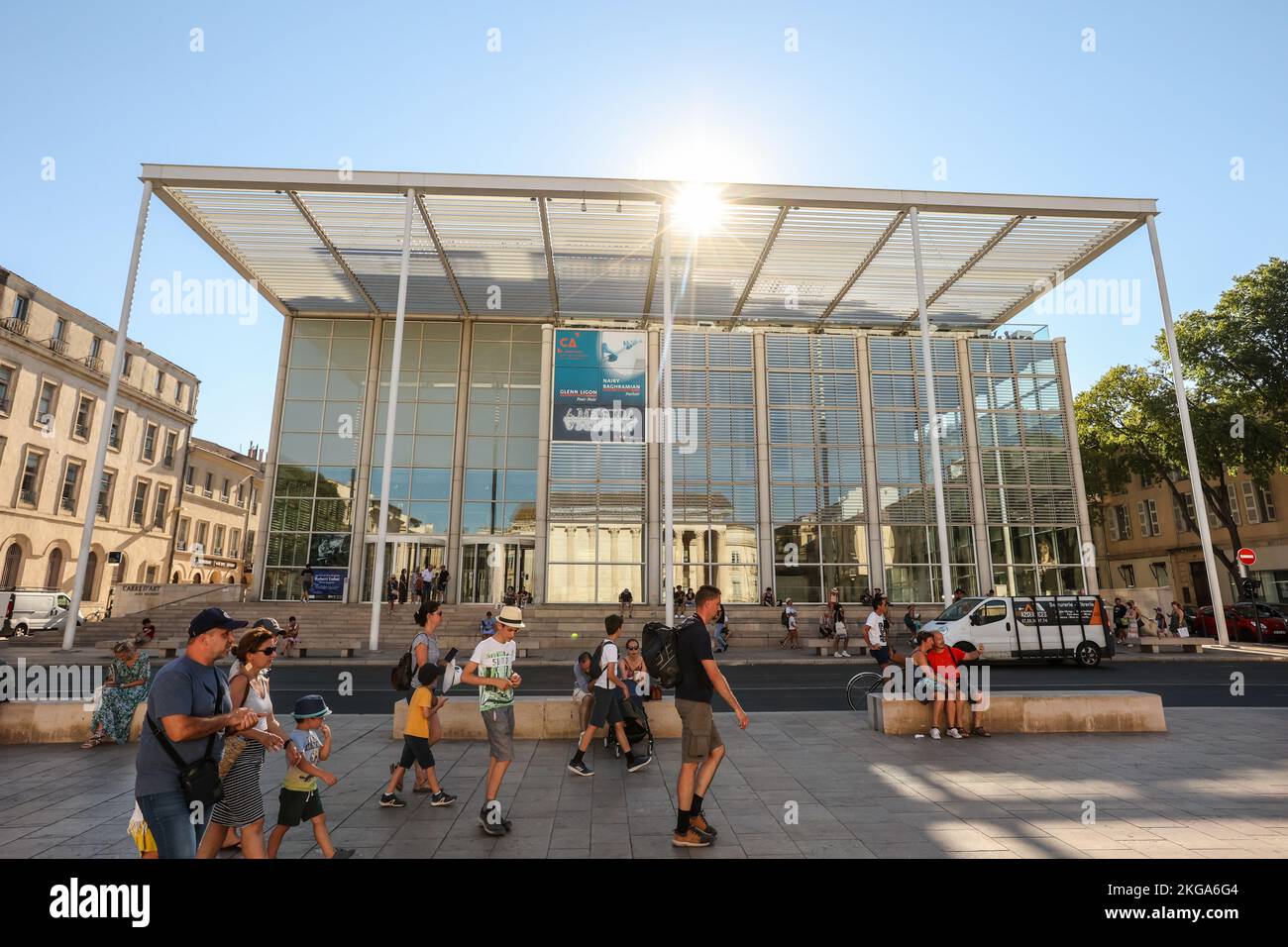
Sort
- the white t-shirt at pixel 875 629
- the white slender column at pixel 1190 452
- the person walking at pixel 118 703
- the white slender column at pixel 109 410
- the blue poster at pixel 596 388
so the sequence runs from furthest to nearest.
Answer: the blue poster at pixel 596 388 < the white slender column at pixel 1190 452 < the white slender column at pixel 109 410 < the white t-shirt at pixel 875 629 < the person walking at pixel 118 703

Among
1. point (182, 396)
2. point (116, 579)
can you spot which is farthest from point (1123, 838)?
point (182, 396)

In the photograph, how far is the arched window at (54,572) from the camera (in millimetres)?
35884

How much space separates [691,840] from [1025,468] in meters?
30.6

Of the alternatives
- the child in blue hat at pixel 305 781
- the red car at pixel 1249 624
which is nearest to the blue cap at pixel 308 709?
the child in blue hat at pixel 305 781

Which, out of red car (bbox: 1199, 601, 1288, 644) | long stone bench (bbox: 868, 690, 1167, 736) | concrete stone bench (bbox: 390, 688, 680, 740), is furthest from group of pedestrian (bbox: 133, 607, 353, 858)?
red car (bbox: 1199, 601, 1288, 644)

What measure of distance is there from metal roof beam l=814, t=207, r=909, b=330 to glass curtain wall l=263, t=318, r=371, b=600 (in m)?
23.6

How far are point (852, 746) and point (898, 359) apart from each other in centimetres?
2667

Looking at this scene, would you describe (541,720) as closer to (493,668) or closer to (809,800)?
(493,668)

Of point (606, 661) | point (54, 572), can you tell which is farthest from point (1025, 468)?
point (54, 572)

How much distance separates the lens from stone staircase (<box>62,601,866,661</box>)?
21.6 m

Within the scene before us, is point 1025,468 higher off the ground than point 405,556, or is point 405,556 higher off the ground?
point 1025,468

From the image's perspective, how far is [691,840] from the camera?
15.9 feet

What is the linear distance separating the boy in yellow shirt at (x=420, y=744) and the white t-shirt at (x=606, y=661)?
227 cm

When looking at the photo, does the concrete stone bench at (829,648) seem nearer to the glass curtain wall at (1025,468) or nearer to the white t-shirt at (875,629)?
the white t-shirt at (875,629)
